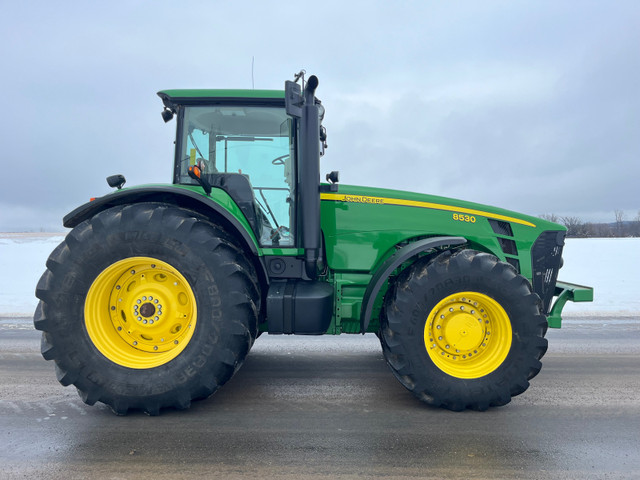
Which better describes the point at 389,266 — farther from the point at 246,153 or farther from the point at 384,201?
the point at 246,153

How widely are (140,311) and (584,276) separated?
12.5 metres

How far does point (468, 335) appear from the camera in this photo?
3096 mm

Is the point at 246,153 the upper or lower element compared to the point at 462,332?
upper

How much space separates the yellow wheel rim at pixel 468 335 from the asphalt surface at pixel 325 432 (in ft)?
1.11

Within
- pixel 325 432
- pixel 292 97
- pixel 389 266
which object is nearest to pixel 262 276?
pixel 389 266

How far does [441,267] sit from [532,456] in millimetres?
1270

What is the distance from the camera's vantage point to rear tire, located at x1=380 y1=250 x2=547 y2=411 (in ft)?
9.85

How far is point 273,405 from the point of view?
3131mm

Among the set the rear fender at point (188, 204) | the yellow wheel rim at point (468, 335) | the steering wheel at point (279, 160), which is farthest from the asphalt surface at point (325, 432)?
the steering wheel at point (279, 160)

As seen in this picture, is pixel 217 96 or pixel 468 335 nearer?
pixel 468 335

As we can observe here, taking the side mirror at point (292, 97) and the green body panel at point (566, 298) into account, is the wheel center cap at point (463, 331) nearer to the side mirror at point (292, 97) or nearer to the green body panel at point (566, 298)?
the green body panel at point (566, 298)

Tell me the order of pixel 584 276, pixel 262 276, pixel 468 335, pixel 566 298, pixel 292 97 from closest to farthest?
pixel 292 97 → pixel 468 335 → pixel 262 276 → pixel 566 298 → pixel 584 276

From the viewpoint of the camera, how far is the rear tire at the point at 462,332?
3002 millimetres

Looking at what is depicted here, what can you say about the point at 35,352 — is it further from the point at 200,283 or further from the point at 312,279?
the point at 312,279
